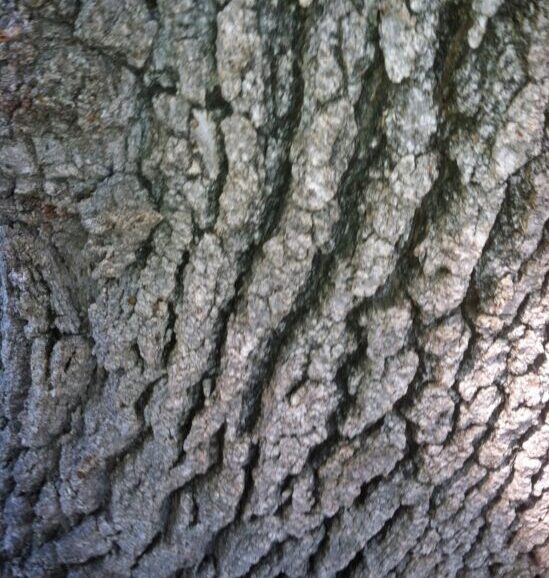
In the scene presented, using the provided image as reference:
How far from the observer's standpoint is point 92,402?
1.30 meters

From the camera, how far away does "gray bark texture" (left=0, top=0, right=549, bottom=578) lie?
3.27 ft

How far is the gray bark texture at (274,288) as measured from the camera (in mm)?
996

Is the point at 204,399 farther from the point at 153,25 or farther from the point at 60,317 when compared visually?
the point at 153,25

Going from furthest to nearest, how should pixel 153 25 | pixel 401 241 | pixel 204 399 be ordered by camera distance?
1. pixel 204 399
2. pixel 401 241
3. pixel 153 25

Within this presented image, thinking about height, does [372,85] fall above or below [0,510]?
above

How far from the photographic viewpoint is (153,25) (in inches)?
38.9

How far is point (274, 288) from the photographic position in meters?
1.14

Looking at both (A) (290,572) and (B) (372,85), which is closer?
(B) (372,85)

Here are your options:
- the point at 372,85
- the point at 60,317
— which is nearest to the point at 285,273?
the point at 372,85

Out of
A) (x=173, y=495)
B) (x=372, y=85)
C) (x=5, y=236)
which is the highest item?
(x=5, y=236)

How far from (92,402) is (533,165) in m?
0.82

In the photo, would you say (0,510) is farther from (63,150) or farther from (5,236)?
(63,150)

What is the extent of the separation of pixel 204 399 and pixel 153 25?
0.60 meters

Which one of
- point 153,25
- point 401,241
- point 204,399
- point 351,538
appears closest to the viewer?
point 153,25
